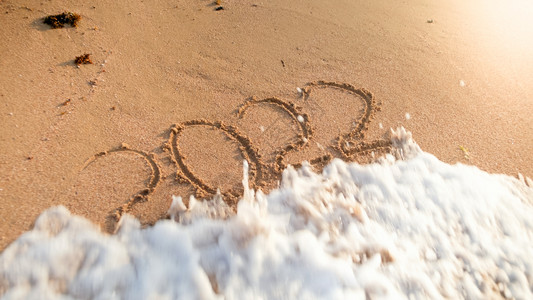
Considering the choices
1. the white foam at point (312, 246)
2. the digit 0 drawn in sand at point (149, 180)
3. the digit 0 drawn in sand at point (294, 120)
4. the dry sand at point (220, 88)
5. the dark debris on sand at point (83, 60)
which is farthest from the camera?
the dark debris on sand at point (83, 60)

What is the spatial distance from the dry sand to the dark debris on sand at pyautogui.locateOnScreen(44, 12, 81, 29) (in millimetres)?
60

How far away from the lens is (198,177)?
1974 mm

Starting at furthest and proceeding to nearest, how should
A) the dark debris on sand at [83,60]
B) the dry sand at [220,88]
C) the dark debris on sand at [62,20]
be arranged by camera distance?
1. the dark debris on sand at [62,20]
2. the dark debris on sand at [83,60]
3. the dry sand at [220,88]

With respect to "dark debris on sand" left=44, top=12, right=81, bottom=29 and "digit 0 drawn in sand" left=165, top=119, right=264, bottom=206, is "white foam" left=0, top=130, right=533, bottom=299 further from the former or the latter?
"dark debris on sand" left=44, top=12, right=81, bottom=29

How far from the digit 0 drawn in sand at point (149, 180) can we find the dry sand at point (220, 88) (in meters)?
0.02

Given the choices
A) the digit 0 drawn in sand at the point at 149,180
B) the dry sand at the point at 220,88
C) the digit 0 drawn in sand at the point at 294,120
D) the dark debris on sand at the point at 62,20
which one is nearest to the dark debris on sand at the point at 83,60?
the dry sand at the point at 220,88

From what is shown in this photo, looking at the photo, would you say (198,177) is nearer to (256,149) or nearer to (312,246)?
(256,149)

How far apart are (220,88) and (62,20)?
1214mm

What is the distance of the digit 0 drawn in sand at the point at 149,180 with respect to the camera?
1.79m

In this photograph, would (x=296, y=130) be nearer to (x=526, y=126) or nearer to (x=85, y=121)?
(x=85, y=121)

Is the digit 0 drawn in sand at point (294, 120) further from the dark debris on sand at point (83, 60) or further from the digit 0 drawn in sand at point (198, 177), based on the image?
the dark debris on sand at point (83, 60)

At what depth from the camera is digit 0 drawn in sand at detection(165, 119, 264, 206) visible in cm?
193

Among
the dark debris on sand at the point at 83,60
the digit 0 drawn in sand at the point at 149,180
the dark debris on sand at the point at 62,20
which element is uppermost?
the dark debris on sand at the point at 62,20

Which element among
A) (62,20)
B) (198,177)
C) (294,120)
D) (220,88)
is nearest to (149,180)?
(198,177)
